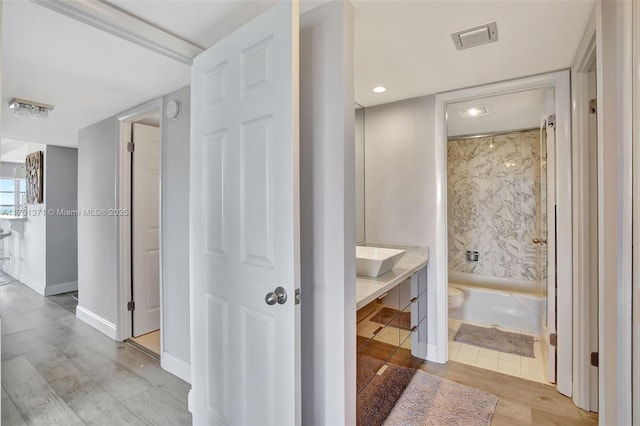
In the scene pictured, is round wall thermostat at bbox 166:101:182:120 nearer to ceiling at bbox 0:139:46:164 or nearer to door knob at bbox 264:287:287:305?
door knob at bbox 264:287:287:305

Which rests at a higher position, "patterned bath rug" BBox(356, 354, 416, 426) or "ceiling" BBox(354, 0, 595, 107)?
"ceiling" BBox(354, 0, 595, 107)

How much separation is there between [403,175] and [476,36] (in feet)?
3.87

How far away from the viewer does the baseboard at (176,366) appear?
239 cm

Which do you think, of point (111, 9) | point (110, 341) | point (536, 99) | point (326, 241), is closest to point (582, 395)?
point (326, 241)

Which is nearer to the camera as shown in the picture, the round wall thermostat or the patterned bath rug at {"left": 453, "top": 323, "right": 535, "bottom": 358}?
the round wall thermostat

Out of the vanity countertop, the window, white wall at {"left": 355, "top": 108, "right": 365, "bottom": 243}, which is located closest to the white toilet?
the vanity countertop

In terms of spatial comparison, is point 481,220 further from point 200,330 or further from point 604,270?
point 200,330

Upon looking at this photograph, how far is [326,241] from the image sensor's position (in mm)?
1436

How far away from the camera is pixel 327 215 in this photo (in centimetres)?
143

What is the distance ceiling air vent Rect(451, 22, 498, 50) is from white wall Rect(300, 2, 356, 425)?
0.65 m

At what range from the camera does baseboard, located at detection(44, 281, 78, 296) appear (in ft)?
14.8

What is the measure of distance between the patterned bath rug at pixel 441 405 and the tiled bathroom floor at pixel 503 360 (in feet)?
1.42

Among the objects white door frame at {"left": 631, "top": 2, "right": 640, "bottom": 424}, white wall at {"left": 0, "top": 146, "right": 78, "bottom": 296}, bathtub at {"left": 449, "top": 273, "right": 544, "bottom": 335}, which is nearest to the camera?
white door frame at {"left": 631, "top": 2, "right": 640, "bottom": 424}

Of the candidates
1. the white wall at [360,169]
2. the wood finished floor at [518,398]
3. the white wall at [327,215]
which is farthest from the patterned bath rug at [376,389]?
the white wall at [360,169]
